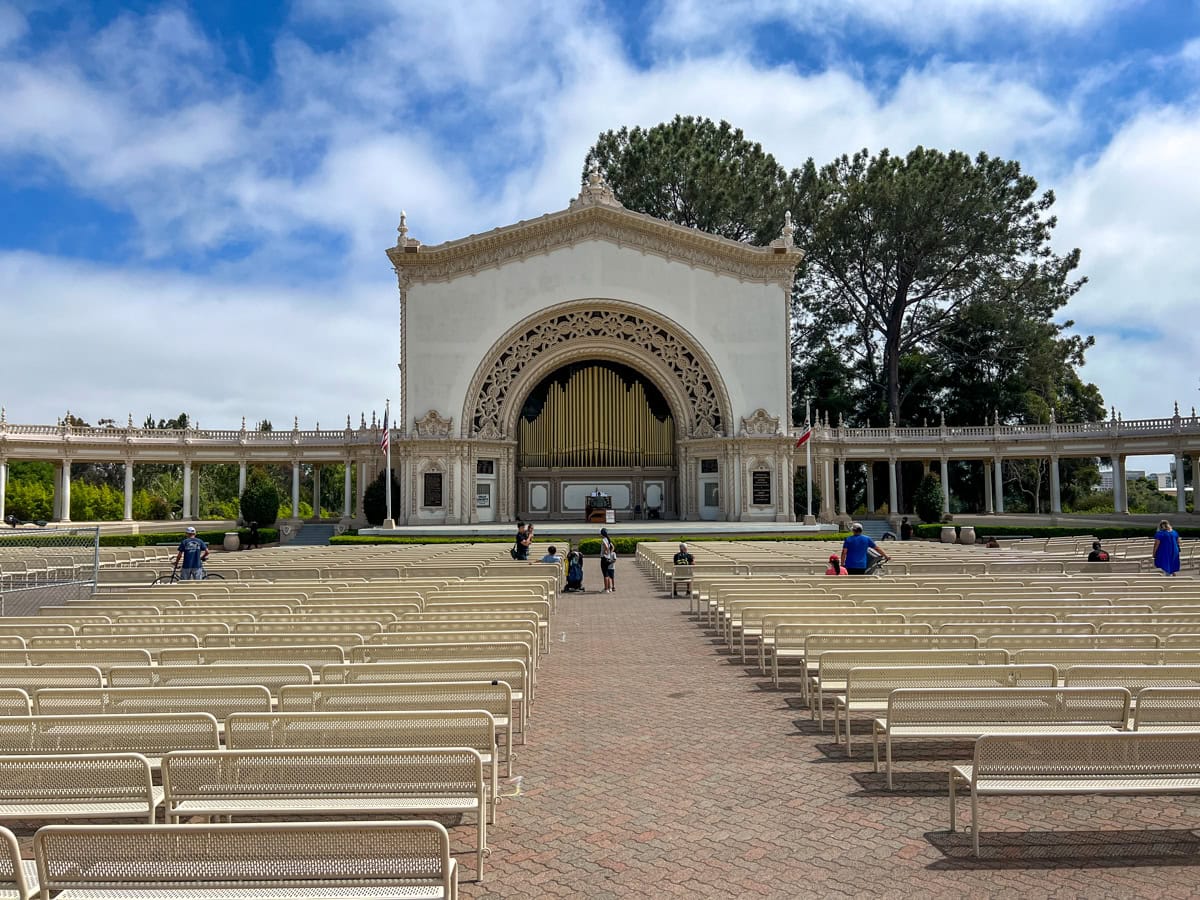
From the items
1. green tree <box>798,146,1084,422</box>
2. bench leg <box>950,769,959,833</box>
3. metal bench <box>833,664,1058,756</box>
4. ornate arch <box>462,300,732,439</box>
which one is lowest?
bench leg <box>950,769,959,833</box>

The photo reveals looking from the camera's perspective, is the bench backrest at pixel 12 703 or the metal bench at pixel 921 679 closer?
the bench backrest at pixel 12 703

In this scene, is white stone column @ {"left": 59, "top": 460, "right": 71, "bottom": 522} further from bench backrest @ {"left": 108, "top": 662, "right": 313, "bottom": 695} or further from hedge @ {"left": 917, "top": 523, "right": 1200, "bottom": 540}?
bench backrest @ {"left": 108, "top": 662, "right": 313, "bottom": 695}

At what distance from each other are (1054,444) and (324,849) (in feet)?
175

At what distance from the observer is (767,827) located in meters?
5.79

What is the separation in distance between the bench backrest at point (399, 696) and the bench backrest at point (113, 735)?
0.71 m

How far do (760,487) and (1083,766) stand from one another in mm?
41259

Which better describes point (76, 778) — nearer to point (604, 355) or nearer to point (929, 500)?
point (604, 355)

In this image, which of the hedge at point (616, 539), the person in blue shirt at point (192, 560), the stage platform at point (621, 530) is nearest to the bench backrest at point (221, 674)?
the person in blue shirt at point (192, 560)

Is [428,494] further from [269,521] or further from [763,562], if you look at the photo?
[763,562]

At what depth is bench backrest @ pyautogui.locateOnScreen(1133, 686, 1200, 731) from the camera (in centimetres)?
606

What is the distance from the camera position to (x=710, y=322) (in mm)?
48156

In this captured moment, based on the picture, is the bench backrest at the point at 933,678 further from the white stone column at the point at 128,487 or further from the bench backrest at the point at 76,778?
the white stone column at the point at 128,487

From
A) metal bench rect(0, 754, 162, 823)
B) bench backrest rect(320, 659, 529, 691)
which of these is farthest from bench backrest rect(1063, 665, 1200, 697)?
metal bench rect(0, 754, 162, 823)

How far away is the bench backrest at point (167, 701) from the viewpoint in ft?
20.8
